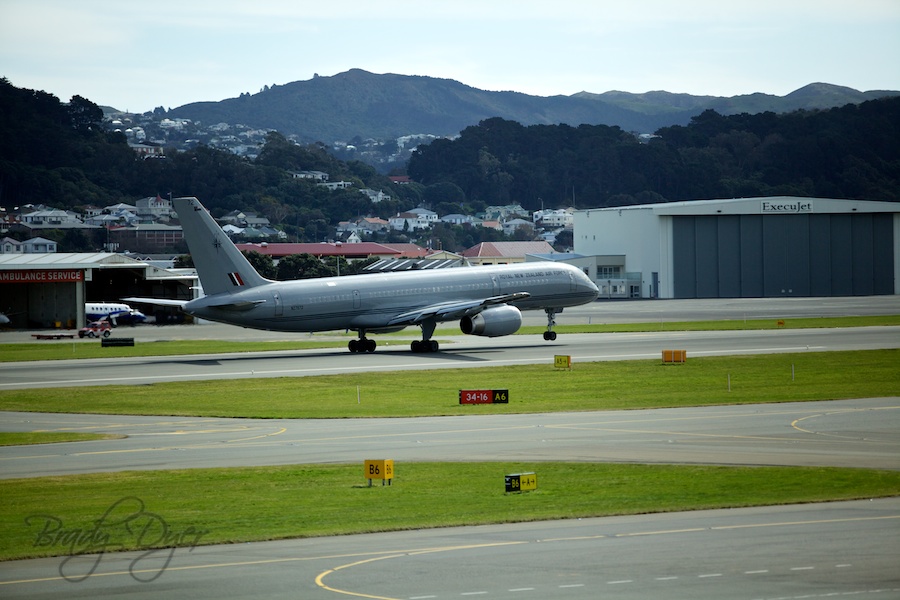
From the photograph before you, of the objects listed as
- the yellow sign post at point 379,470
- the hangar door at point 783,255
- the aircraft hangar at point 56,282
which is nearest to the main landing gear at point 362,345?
the yellow sign post at point 379,470

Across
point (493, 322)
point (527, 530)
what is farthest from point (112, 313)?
point (527, 530)

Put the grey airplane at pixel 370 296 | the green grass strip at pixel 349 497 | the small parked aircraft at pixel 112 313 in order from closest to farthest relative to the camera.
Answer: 1. the green grass strip at pixel 349 497
2. the grey airplane at pixel 370 296
3. the small parked aircraft at pixel 112 313

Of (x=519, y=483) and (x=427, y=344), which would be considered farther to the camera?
(x=427, y=344)

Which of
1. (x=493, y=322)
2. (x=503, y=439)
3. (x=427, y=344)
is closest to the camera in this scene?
(x=503, y=439)

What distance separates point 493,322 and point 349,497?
1619 inches

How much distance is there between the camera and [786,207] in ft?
474

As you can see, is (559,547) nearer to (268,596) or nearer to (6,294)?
(268,596)

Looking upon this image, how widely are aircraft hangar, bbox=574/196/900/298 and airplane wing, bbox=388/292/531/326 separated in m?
80.6

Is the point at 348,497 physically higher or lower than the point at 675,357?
lower

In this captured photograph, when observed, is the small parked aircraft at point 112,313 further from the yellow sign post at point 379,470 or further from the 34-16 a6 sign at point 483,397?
the yellow sign post at point 379,470

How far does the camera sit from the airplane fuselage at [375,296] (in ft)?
205

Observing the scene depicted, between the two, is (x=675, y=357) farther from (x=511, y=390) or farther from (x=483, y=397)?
(x=483, y=397)

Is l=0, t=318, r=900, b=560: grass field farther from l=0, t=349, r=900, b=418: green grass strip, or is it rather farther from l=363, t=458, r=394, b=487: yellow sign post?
l=0, t=349, r=900, b=418: green grass strip

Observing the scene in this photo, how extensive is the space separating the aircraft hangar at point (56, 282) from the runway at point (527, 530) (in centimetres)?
5169
